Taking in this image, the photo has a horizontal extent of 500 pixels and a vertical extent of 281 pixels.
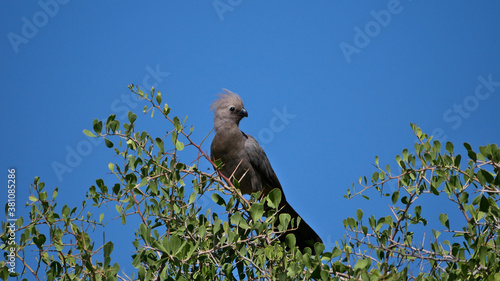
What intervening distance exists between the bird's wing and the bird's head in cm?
29

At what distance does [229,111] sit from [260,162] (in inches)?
30.4

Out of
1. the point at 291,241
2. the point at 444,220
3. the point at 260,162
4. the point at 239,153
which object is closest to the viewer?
the point at 291,241

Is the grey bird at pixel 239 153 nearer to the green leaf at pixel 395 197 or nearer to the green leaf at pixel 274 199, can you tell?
the green leaf at pixel 395 197

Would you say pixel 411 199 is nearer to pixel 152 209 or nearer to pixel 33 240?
pixel 152 209

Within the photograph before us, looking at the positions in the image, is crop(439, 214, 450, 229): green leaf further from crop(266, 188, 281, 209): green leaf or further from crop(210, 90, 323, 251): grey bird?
crop(210, 90, 323, 251): grey bird

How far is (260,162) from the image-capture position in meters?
5.69

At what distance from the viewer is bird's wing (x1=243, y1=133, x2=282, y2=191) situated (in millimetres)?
5641

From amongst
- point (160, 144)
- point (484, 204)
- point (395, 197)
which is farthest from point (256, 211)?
point (484, 204)

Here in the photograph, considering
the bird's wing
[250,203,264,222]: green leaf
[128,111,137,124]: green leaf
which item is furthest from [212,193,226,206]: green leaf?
the bird's wing

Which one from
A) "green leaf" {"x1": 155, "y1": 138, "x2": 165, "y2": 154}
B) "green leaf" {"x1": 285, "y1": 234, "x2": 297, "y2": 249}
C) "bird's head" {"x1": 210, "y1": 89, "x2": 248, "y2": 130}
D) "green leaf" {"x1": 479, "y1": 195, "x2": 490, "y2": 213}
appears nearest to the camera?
"green leaf" {"x1": 479, "y1": 195, "x2": 490, "y2": 213}

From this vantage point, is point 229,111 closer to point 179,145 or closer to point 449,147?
point 179,145

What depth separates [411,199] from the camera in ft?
9.65

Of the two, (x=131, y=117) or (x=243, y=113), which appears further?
(x=243, y=113)

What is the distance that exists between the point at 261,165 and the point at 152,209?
305 centimetres
